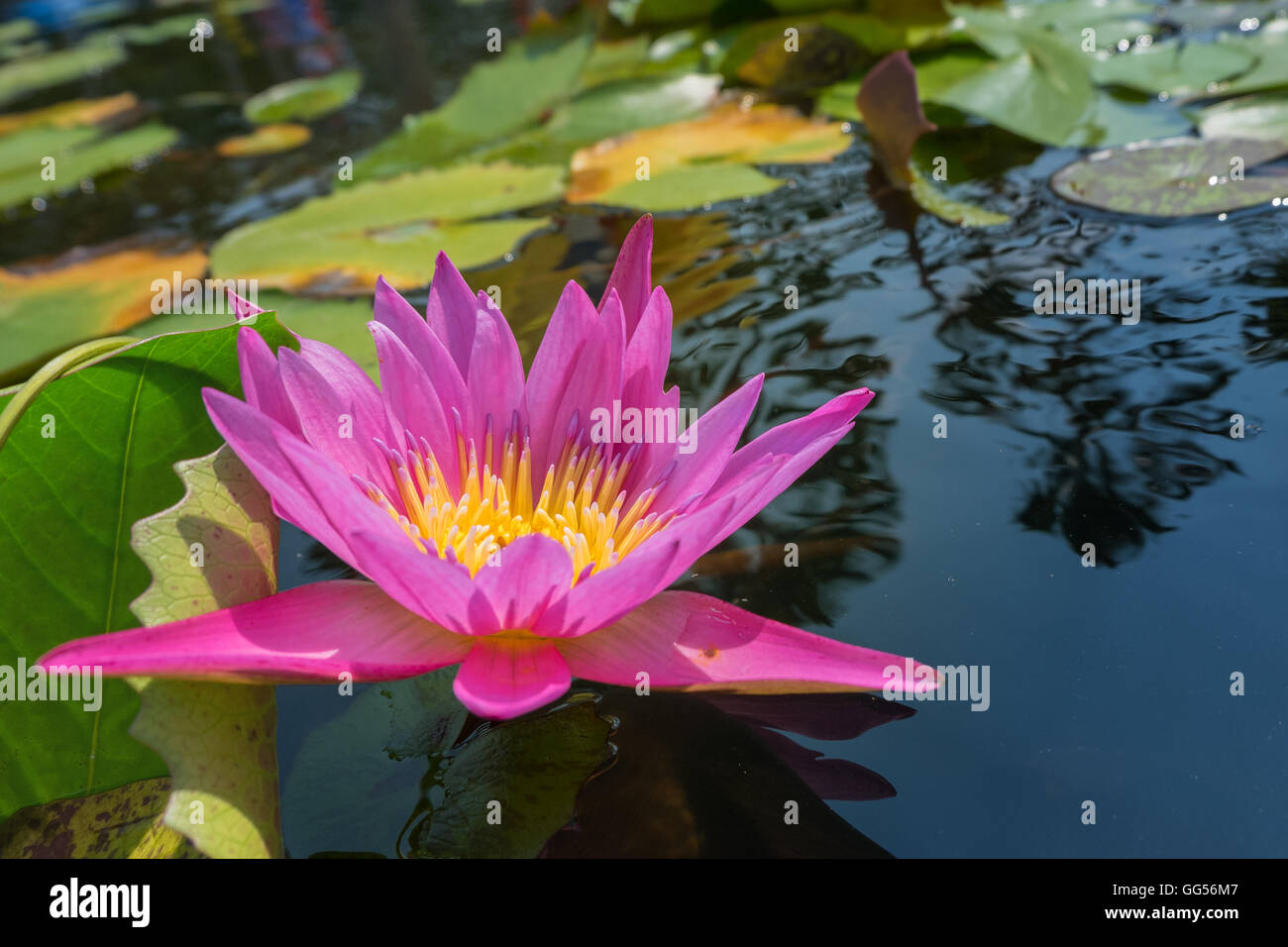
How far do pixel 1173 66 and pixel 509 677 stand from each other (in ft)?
9.14

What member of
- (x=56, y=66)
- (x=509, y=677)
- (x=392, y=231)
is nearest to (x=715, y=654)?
(x=509, y=677)

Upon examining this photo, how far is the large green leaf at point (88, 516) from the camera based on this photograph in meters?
0.86

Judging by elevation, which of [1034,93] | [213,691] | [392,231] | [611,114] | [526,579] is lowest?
[213,691]

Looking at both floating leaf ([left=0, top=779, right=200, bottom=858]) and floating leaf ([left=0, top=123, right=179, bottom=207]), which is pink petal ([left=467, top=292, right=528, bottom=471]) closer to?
floating leaf ([left=0, top=779, right=200, bottom=858])

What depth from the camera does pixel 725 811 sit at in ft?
2.80

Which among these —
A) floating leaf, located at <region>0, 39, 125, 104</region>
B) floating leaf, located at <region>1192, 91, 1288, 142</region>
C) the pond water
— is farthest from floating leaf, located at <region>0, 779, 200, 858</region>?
floating leaf, located at <region>0, 39, 125, 104</region>

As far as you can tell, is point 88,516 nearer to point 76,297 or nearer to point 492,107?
point 76,297

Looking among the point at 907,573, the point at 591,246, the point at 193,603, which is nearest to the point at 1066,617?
the point at 907,573

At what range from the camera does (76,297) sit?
81.6 inches

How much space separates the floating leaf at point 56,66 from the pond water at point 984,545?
4.08 m

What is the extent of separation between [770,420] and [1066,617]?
54cm

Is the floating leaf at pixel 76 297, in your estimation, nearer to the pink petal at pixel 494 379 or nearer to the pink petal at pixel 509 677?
the pink petal at pixel 494 379

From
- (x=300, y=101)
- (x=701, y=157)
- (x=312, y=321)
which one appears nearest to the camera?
(x=312, y=321)

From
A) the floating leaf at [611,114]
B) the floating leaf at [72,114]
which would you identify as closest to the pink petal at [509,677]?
the floating leaf at [611,114]
